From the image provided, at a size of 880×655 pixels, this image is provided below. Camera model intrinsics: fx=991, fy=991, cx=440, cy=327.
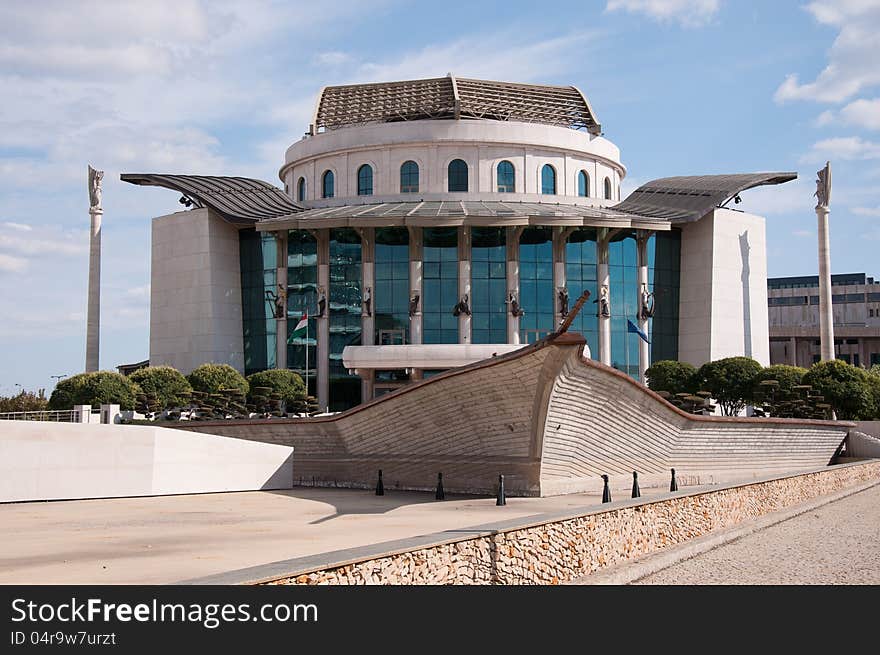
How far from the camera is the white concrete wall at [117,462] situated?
24.7 m

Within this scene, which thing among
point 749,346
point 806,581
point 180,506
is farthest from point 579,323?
point 806,581

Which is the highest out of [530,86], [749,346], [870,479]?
[530,86]

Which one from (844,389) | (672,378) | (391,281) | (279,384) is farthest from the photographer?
(391,281)

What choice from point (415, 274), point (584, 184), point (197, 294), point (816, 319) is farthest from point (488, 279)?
point (816, 319)

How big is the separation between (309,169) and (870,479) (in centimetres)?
3765

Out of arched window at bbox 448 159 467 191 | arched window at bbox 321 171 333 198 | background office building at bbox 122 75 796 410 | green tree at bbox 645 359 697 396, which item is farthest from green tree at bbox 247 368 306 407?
green tree at bbox 645 359 697 396

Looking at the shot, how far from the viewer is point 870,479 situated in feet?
126

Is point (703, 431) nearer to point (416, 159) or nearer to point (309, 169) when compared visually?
point (416, 159)

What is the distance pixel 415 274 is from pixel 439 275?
1315 mm

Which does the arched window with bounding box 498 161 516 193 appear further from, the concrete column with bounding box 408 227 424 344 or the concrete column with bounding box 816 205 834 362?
the concrete column with bounding box 816 205 834 362

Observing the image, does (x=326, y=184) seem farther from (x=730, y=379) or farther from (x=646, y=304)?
(x=730, y=379)

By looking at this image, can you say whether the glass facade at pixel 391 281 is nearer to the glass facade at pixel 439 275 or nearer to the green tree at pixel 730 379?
the glass facade at pixel 439 275

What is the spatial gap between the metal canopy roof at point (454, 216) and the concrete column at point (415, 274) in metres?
1.52

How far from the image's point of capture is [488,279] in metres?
54.1
